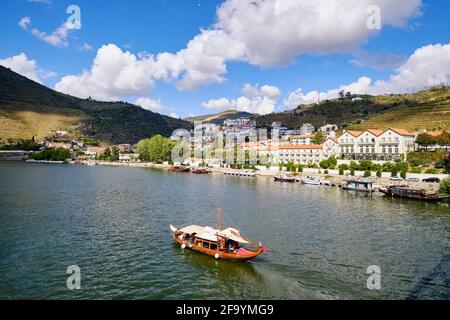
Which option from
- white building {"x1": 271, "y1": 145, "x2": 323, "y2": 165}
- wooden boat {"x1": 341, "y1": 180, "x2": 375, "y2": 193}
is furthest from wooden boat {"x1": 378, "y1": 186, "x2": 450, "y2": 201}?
white building {"x1": 271, "y1": 145, "x2": 323, "y2": 165}

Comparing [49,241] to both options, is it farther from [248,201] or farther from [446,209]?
[446,209]

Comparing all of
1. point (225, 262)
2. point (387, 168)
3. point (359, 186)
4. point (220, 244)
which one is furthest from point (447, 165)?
point (225, 262)

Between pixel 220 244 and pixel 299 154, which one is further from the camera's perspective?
pixel 299 154

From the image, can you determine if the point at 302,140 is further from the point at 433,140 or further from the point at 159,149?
the point at 159,149

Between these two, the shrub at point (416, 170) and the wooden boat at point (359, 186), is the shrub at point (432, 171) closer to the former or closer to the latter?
the shrub at point (416, 170)

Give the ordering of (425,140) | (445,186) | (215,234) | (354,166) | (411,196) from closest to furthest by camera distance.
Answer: (215,234) → (445,186) → (411,196) → (354,166) → (425,140)

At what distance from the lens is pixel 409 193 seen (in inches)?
2388

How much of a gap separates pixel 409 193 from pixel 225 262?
45.7m

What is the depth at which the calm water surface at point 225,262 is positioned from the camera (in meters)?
22.7

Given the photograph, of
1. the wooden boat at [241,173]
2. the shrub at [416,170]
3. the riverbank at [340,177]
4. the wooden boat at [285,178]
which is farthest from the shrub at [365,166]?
the wooden boat at [241,173]

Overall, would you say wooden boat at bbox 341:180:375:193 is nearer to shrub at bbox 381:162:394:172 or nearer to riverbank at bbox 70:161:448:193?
riverbank at bbox 70:161:448:193

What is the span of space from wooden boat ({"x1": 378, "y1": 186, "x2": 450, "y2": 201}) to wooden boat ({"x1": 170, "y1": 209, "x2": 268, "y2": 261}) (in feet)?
135

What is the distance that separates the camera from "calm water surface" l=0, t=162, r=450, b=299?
22.7 meters
